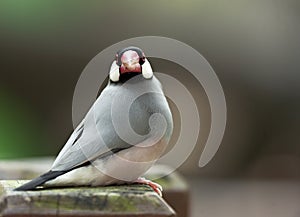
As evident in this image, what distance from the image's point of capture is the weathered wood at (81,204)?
1014 millimetres

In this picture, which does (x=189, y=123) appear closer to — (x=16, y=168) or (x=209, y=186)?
(x=209, y=186)

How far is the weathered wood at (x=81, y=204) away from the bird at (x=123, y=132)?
0.18 metres

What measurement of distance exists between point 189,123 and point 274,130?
810 millimetres

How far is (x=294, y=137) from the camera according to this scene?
161 inches

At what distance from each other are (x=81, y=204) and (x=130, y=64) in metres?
0.38

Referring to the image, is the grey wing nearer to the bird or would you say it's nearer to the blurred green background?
the bird

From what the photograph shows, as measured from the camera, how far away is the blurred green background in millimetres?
3693

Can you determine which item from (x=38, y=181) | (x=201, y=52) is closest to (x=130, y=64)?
(x=38, y=181)

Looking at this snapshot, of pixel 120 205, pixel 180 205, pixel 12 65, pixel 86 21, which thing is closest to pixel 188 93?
pixel 86 21

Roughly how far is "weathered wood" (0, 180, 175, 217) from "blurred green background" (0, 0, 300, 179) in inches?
95.3

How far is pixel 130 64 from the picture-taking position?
4.47 ft

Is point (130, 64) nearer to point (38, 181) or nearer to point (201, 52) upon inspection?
point (38, 181)

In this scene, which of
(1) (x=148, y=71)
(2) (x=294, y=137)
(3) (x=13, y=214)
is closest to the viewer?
(3) (x=13, y=214)

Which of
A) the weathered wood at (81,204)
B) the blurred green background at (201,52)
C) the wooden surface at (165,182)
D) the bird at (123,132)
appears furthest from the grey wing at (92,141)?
the blurred green background at (201,52)
